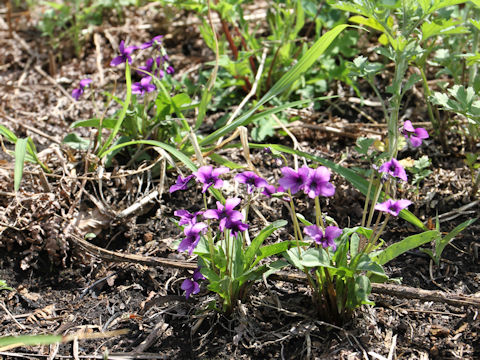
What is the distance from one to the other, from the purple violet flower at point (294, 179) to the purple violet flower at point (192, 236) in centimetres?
30

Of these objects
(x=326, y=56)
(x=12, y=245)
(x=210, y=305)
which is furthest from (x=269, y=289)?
(x=326, y=56)

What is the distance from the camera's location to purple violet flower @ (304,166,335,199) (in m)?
1.73

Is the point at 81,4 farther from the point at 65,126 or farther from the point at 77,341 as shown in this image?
the point at 77,341

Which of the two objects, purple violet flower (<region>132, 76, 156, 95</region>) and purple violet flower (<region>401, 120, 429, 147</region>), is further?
purple violet flower (<region>132, 76, 156, 95</region>)

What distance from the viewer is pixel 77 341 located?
2080 mm

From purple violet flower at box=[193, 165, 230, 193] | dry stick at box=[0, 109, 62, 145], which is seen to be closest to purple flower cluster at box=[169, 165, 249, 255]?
purple violet flower at box=[193, 165, 230, 193]

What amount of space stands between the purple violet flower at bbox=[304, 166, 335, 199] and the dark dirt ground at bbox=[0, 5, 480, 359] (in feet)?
1.81

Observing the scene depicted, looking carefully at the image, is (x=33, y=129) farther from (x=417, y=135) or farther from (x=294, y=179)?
(x=417, y=135)

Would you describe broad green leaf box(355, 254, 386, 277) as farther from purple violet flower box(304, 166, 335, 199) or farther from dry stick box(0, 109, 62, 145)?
dry stick box(0, 109, 62, 145)

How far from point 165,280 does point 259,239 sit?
582 millimetres

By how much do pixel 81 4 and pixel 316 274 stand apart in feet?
10.1

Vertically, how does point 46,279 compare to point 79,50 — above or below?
below

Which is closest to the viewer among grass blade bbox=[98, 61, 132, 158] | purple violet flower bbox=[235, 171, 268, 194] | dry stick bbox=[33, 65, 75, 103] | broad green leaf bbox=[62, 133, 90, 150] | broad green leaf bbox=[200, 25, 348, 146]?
purple violet flower bbox=[235, 171, 268, 194]

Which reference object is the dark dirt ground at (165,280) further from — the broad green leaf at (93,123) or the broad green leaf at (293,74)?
the broad green leaf at (293,74)
